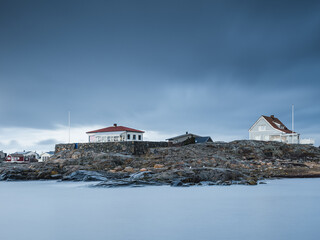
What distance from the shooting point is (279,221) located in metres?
5.84

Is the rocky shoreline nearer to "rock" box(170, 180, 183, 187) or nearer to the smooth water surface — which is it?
"rock" box(170, 180, 183, 187)

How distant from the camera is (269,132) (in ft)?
123

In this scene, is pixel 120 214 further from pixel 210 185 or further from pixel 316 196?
pixel 316 196

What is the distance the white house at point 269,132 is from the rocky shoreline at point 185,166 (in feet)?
36.2

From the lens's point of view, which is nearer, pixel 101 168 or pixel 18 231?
pixel 18 231

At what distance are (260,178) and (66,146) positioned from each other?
62.6ft

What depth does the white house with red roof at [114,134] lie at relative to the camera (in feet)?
117

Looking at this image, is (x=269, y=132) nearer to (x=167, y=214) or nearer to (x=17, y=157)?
(x=167, y=214)

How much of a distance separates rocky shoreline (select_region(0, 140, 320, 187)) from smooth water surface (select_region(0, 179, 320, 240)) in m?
1.62

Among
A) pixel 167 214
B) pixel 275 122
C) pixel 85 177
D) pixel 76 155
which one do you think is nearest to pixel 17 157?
pixel 76 155

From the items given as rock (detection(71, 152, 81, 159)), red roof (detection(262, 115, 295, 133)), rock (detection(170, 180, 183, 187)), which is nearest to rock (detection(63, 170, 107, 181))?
rock (detection(170, 180, 183, 187))

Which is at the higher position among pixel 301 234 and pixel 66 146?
pixel 66 146

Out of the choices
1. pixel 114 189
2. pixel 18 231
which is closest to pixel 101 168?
pixel 114 189

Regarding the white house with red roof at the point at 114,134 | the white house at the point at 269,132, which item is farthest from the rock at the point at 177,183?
the white house at the point at 269,132
